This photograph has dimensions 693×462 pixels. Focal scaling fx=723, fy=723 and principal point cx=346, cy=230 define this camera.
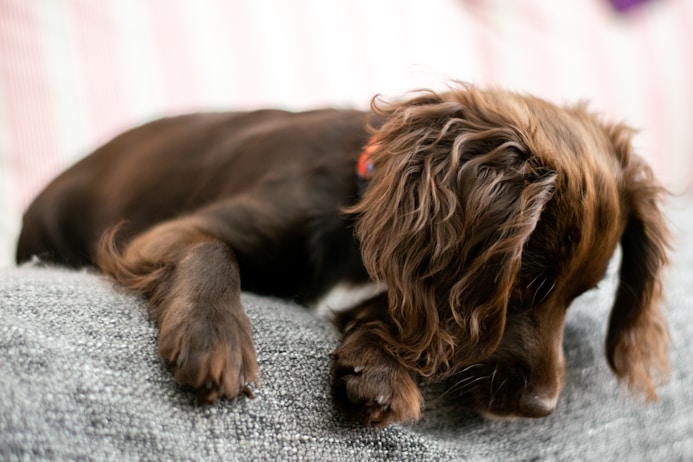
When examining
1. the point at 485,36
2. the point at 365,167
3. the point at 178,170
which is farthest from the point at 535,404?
the point at 485,36

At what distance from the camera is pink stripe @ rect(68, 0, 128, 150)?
2.90 metres

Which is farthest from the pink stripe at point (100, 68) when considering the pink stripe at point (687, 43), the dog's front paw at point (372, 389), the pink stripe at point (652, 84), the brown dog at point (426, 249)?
the pink stripe at point (687, 43)

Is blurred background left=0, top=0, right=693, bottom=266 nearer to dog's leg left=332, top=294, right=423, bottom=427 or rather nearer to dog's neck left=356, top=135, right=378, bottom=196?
dog's neck left=356, top=135, right=378, bottom=196

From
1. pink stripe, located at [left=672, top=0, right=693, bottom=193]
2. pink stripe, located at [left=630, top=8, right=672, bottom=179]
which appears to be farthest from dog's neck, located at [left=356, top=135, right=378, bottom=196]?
pink stripe, located at [left=672, top=0, right=693, bottom=193]

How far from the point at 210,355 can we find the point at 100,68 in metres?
2.14

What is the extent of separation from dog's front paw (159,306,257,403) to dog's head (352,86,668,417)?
33 cm

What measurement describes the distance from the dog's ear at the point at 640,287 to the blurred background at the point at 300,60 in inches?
9.2

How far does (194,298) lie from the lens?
1273mm

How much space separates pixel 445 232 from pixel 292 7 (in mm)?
2380

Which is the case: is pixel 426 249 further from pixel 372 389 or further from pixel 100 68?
pixel 100 68

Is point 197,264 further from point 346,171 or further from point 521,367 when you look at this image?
point 521,367

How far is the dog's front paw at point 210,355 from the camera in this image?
110cm

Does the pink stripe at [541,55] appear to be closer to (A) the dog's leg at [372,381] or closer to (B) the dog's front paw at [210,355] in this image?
(A) the dog's leg at [372,381]

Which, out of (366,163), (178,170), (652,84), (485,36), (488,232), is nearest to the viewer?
(488,232)
